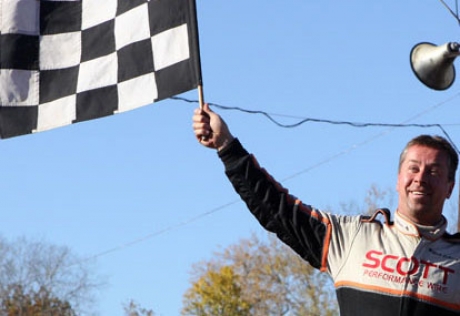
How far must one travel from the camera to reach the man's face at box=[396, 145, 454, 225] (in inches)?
180

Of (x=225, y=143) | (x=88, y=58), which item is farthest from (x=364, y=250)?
(x=88, y=58)

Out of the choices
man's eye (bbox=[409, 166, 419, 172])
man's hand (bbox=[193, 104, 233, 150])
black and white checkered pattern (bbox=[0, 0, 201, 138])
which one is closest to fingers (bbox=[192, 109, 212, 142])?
man's hand (bbox=[193, 104, 233, 150])

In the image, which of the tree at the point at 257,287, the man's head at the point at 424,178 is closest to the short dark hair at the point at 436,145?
the man's head at the point at 424,178

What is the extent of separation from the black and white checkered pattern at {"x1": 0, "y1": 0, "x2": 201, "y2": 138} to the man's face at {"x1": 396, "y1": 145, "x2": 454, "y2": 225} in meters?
1.23

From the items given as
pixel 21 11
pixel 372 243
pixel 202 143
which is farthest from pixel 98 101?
pixel 372 243

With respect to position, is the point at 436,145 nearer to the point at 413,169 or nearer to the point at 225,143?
the point at 413,169

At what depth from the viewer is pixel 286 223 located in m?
4.72

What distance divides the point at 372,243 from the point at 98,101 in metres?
1.77

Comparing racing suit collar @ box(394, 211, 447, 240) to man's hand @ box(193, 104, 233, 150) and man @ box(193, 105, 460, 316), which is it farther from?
man's hand @ box(193, 104, 233, 150)

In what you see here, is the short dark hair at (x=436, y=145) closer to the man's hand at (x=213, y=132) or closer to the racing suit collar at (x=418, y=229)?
the racing suit collar at (x=418, y=229)

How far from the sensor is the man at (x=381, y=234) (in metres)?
4.50

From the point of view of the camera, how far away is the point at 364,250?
461 cm

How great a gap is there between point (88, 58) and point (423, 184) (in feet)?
6.85

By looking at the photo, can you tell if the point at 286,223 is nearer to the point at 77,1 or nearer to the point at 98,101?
the point at 98,101
